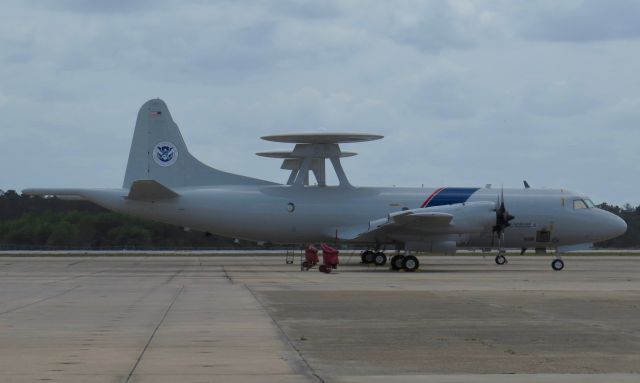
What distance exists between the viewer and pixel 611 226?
46625mm

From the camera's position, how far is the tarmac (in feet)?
37.5

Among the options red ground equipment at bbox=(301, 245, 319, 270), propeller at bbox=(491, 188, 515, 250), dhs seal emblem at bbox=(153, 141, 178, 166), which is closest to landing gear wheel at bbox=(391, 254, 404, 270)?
red ground equipment at bbox=(301, 245, 319, 270)

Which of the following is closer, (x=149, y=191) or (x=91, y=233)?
(x=149, y=191)

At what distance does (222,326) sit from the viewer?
16.5 metres

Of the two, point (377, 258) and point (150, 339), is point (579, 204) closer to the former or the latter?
point (377, 258)

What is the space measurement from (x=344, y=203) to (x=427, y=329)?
28950 mm

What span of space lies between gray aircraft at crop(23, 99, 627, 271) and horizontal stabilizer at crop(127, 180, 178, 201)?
49mm

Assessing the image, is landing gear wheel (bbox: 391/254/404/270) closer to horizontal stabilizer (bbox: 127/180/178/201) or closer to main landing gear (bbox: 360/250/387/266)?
main landing gear (bbox: 360/250/387/266)

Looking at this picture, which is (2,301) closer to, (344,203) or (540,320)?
(540,320)

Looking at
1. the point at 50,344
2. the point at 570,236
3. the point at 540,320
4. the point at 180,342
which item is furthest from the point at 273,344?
the point at 570,236

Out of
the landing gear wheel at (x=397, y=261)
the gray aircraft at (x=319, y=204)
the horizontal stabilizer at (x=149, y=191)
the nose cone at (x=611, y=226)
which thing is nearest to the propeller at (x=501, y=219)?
the gray aircraft at (x=319, y=204)

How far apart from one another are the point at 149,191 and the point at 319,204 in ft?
25.7

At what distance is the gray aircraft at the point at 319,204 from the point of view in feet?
141

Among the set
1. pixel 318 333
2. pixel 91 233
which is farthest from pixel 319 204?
pixel 91 233
